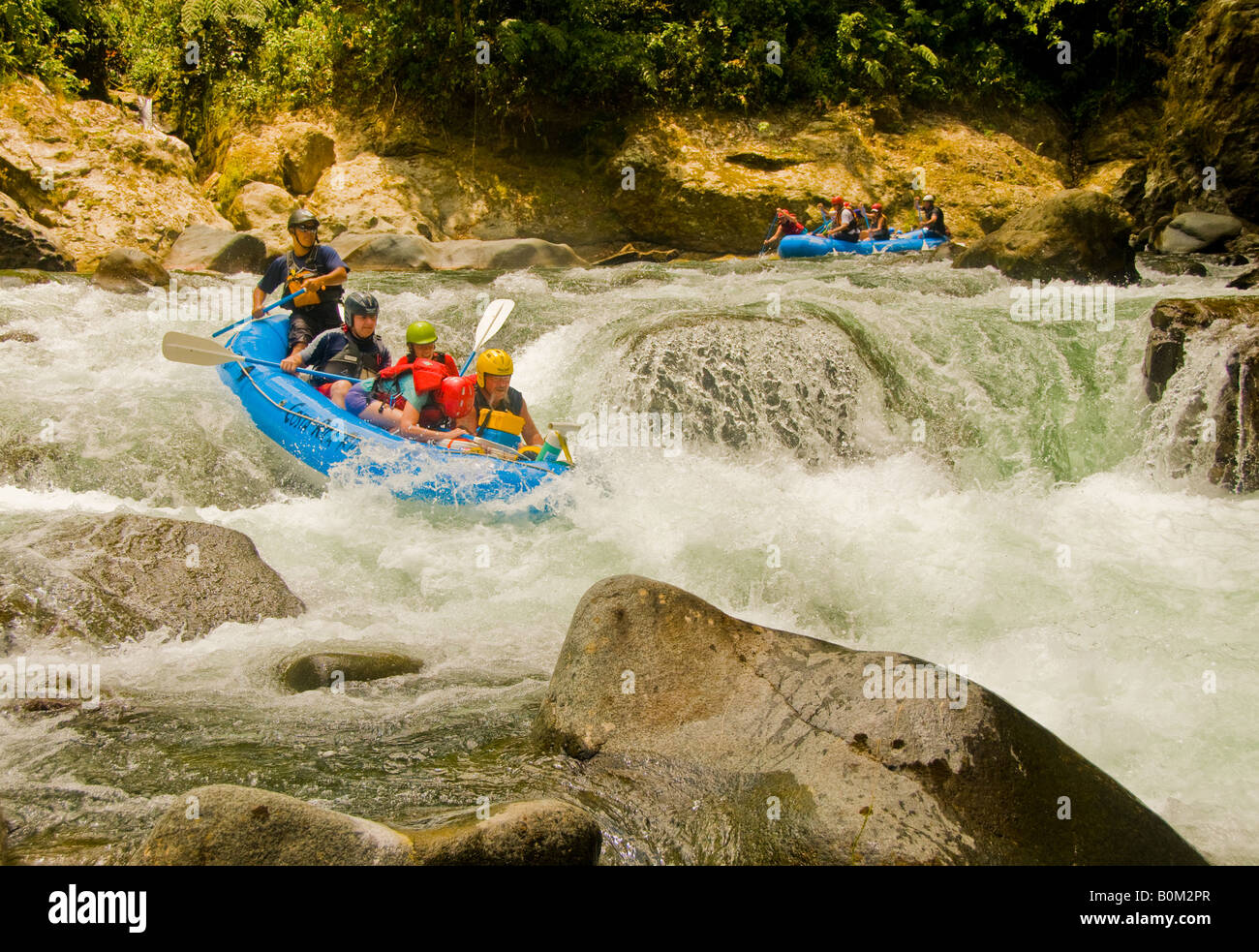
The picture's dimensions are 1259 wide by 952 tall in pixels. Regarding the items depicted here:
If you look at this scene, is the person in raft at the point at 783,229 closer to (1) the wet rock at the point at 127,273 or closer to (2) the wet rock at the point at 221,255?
(2) the wet rock at the point at 221,255

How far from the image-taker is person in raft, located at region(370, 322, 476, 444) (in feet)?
20.0

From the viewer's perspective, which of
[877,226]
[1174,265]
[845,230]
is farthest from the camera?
[877,226]

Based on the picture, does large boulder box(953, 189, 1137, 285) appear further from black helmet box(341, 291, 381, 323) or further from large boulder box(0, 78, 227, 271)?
large boulder box(0, 78, 227, 271)

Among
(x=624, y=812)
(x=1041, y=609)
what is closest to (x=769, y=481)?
(x=1041, y=609)

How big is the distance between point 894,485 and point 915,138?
12.6 m

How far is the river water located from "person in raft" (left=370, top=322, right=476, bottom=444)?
2.07 feet

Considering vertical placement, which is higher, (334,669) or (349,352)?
(349,352)

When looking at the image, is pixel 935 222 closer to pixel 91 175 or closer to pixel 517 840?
pixel 91 175

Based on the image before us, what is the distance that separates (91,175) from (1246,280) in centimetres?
1385

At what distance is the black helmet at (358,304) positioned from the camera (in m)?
6.68

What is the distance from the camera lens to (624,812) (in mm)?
Result: 2799

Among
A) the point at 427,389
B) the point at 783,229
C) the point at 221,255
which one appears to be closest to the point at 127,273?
the point at 221,255

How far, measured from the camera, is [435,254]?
40.8 feet
